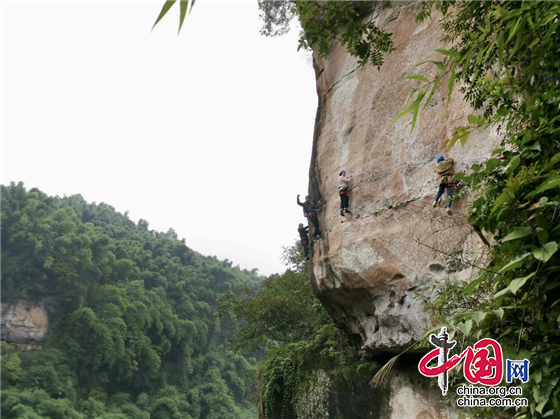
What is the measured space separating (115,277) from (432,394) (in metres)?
36.7

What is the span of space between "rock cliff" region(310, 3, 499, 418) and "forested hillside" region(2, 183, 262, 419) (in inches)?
1001

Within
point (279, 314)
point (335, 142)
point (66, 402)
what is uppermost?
point (335, 142)

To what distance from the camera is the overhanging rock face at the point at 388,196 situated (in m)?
6.46

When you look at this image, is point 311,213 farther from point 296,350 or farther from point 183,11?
point 183,11

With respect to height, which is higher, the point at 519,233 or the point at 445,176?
the point at 445,176

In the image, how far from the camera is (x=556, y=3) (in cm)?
188

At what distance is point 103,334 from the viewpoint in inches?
1328

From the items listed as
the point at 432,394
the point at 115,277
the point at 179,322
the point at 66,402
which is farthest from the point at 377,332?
the point at 115,277

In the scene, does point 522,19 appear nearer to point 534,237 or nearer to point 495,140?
point 534,237

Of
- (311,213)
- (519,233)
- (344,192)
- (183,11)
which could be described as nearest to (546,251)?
(519,233)

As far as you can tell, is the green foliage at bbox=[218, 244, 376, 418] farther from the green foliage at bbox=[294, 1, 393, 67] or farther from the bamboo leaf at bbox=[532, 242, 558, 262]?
the bamboo leaf at bbox=[532, 242, 558, 262]

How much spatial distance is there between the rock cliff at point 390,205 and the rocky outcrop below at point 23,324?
32.1 metres

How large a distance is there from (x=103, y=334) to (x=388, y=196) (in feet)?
100

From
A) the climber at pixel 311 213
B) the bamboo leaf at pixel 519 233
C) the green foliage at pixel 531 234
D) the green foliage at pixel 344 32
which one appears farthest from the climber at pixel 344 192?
the bamboo leaf at pixel 519 233
